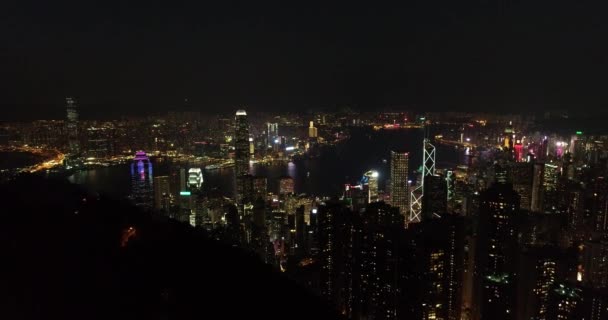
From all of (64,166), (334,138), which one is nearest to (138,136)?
(64,166)

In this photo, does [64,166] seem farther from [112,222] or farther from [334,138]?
[334,138]

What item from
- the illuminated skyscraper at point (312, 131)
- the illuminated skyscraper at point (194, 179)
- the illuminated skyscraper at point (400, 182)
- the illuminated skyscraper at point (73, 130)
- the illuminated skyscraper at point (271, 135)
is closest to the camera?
the illuminated skyscraper at point (400, 182)

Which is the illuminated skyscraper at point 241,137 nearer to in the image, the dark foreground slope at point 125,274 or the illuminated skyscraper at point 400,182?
the illuminated skyscraper at point 400,182

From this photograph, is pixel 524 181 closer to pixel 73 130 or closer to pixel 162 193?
pixel 162 193

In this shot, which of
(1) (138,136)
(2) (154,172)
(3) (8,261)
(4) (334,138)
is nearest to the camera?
(3) (8,261)

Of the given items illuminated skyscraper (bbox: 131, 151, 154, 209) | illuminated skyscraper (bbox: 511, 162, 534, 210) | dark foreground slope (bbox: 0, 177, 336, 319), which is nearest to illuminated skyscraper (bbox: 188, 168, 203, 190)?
illuminated skyscraper (bbox: 131, 151, 154, 209)

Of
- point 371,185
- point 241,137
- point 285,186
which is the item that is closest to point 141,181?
point 285,186

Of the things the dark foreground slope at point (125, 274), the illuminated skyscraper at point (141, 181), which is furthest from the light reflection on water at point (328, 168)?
the dark foreground slope at point (125, 274)
